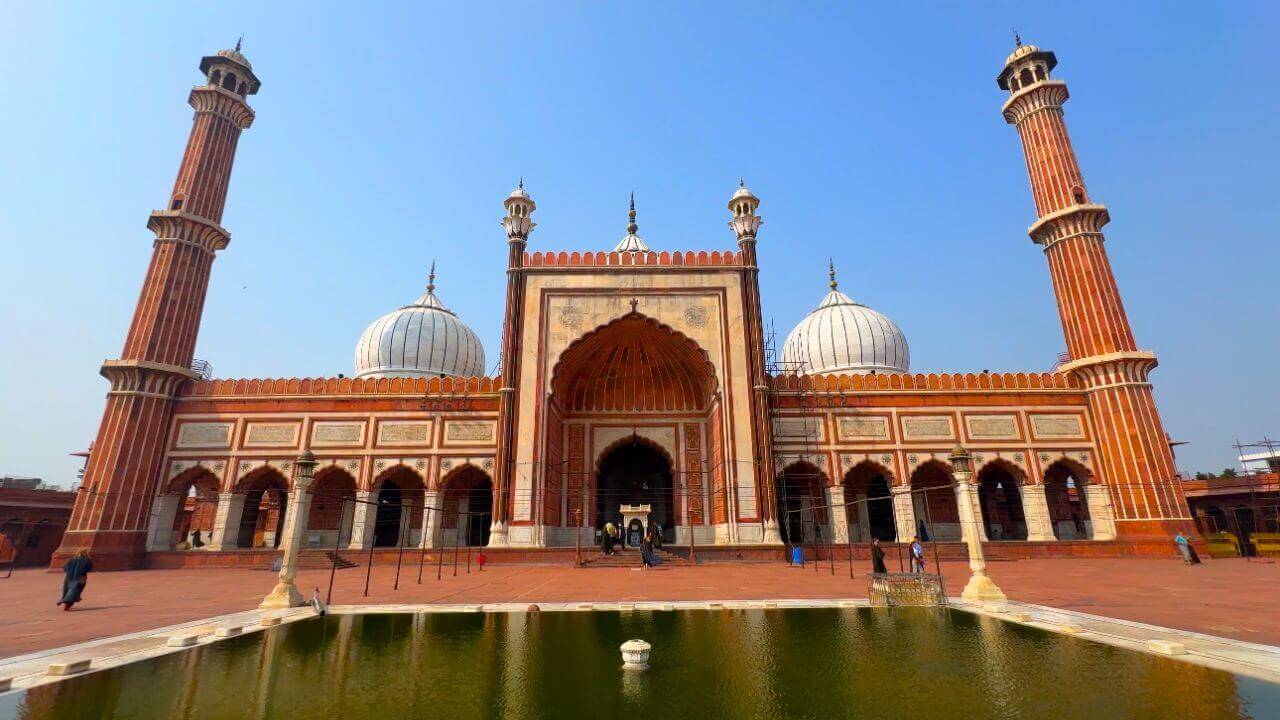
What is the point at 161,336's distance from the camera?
63.4ft

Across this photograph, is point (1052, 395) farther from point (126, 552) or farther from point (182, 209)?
point (182, 209)

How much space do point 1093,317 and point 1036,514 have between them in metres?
7.04

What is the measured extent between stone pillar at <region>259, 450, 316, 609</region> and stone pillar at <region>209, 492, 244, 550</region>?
471 inches

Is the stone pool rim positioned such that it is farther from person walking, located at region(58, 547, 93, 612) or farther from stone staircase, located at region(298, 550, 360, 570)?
stone staircase, located at region(298, 550, 360, 570)

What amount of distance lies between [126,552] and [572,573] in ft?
45.9

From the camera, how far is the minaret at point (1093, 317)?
17.8m

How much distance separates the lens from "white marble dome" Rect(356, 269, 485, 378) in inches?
1062

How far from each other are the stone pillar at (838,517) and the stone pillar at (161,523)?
2097 cm

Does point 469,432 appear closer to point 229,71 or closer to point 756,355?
point 756,355

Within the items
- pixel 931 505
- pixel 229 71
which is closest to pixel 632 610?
pixel 931 505

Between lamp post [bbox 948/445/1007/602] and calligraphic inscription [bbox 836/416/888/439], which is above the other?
calligraphic inscription [bbox 836/416/888/439]

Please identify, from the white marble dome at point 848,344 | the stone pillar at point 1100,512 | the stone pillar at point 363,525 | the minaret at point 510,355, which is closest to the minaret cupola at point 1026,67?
the white marble dome at point 848,344

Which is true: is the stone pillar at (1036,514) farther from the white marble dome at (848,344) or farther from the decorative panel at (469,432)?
the decorative panel at (469,432)

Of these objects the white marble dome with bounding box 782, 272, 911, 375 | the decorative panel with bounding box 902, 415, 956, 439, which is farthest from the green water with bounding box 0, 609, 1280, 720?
the white marble dome with bounding box 782, 272, 911, 375
